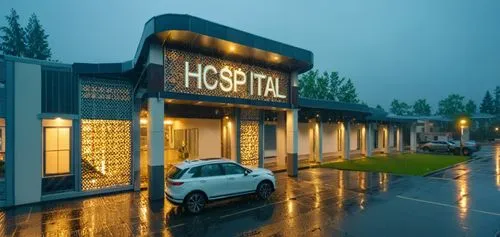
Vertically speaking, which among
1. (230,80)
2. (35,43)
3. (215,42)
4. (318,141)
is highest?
(35,43)

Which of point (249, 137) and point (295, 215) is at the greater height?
point (249, 137)

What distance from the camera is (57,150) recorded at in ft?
38.0

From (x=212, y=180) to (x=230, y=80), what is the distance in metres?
5.34

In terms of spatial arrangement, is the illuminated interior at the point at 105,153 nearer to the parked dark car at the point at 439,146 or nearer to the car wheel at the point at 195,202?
the car wheel at the point at 195,202

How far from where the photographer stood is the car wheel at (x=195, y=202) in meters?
9.38

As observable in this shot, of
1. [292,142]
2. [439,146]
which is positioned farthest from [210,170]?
[439,146]

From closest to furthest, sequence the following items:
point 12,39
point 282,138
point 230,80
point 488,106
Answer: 1. point 230,80
2. point 282,138
3. point 12,39
4. point 488,106

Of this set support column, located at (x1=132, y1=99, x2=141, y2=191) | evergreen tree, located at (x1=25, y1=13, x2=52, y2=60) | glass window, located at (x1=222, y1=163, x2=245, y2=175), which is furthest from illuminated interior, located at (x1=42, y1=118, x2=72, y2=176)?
evergreen tree, located at (x1=25, y1=13, x2=52, y2=60)

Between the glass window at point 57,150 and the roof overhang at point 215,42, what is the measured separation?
163 inches

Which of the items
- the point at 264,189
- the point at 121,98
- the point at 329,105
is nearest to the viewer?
the point at 264,189

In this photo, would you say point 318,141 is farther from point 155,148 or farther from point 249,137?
point 155,148

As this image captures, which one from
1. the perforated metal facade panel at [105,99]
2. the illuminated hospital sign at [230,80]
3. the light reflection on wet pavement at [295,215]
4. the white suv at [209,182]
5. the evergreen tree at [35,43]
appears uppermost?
the evergreen tree at [35,43]

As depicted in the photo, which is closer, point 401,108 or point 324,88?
point 324,88

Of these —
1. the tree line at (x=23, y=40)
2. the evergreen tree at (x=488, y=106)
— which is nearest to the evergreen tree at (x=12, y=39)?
the tree line at (x=23, y=40)
